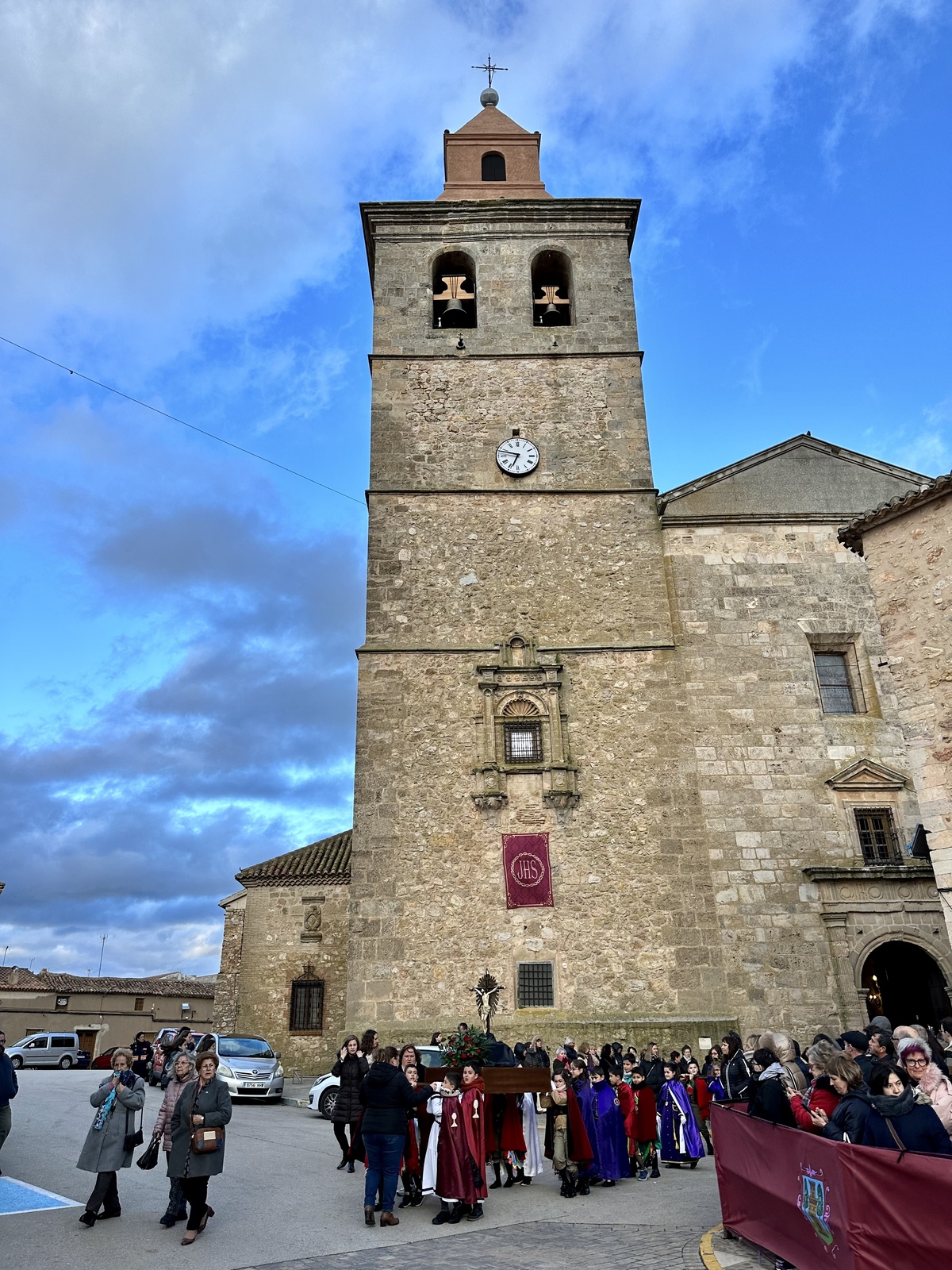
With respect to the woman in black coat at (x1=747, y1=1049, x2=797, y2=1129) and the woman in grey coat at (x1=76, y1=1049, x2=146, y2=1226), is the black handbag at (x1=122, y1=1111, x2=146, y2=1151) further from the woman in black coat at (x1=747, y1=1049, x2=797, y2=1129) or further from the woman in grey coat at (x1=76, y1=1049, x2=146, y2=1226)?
the woman in black coat at (x1=747, y1=1049, x2=797, y2=1129)

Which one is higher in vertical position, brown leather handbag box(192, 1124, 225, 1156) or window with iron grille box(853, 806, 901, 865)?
window with iron grille box(853, 806, 901, 865)

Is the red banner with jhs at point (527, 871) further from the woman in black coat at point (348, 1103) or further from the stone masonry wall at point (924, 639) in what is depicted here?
the stone masonry wall at point (924, 639)

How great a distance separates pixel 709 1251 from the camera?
6.17m

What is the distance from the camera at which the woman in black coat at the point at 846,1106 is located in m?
5.08

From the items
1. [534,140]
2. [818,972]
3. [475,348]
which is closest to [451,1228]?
[818,972]

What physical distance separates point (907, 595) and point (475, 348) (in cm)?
1211

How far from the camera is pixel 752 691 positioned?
17.0 meters

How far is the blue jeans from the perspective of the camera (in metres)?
7.24

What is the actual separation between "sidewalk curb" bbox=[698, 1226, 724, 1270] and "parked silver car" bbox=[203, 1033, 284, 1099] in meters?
11.1

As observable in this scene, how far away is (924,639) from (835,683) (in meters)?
6.96

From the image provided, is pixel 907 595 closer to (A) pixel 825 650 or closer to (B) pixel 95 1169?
(A) pixel 825 650

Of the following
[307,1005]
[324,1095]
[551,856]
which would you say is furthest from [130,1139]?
[307,1005]

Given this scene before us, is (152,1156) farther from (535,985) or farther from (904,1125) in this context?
(535,985)

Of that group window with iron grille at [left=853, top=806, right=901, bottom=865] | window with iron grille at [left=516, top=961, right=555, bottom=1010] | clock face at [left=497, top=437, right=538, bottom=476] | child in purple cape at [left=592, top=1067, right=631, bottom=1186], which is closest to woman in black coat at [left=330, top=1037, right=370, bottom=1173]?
child in purple cape at [left=592, top=1067, right=631, bottom=1186]
